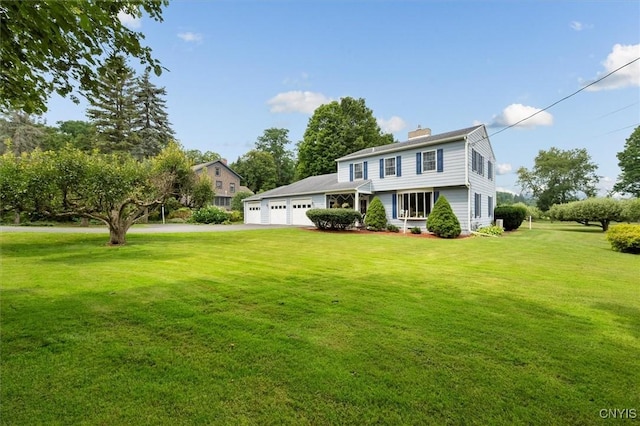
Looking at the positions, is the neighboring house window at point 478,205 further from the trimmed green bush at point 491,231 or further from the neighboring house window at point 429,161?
the neighboring house window at point 429,161

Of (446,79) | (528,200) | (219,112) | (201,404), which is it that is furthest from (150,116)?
(528,200)

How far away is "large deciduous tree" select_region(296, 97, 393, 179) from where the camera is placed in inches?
1628

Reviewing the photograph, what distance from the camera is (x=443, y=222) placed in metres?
15.8

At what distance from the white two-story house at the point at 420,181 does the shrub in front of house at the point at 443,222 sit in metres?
1.82

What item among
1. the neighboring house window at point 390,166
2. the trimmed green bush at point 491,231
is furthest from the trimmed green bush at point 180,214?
the trimmed green bush at point 491,231

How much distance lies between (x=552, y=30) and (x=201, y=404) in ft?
50.7

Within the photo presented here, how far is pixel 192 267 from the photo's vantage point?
754cm

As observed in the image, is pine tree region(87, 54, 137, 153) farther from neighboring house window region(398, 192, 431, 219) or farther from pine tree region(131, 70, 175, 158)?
neighboring house window region(398, 192, 431, 219)

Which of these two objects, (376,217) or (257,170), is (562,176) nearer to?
(376,217)

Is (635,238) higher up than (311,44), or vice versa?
(311,44)

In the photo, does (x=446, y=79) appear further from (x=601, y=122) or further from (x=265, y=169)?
(x=265, y=169)

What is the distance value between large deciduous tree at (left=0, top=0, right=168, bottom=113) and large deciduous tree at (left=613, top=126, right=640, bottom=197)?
190 ft

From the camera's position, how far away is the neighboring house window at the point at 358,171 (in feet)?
73.4
